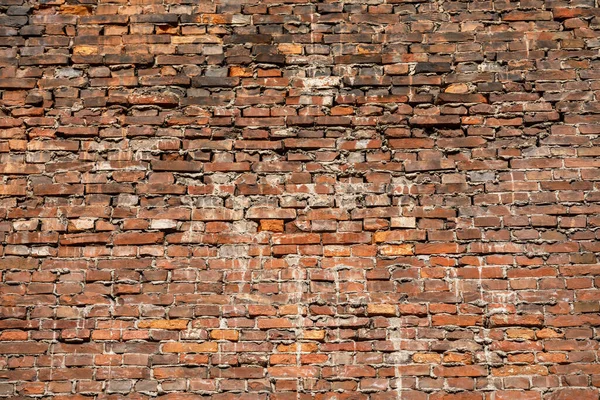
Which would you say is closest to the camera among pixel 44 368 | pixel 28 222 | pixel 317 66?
pixel 44 368

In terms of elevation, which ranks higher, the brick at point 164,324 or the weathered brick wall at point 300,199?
the weathered brick wall at point 300,199

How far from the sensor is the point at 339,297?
129 inches

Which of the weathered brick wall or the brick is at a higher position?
the weathered brick wall

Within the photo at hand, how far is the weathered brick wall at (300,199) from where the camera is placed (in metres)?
3.18

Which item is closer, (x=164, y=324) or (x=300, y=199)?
(x=164, y=324)

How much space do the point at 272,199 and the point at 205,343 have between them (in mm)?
837

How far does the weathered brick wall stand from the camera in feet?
10.4

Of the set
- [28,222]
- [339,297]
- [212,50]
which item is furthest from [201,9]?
[339,297]

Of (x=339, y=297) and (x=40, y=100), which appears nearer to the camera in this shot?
(x=339, y=297)

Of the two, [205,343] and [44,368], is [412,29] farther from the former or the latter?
[44,368]

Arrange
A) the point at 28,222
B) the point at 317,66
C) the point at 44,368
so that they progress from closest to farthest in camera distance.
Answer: the point at 44,368, the point at 28,222, the point at 317,66

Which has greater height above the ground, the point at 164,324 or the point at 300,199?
the point at 300,199

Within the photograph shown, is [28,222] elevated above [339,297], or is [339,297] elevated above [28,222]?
[28,222]

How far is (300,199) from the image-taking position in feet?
11.3
